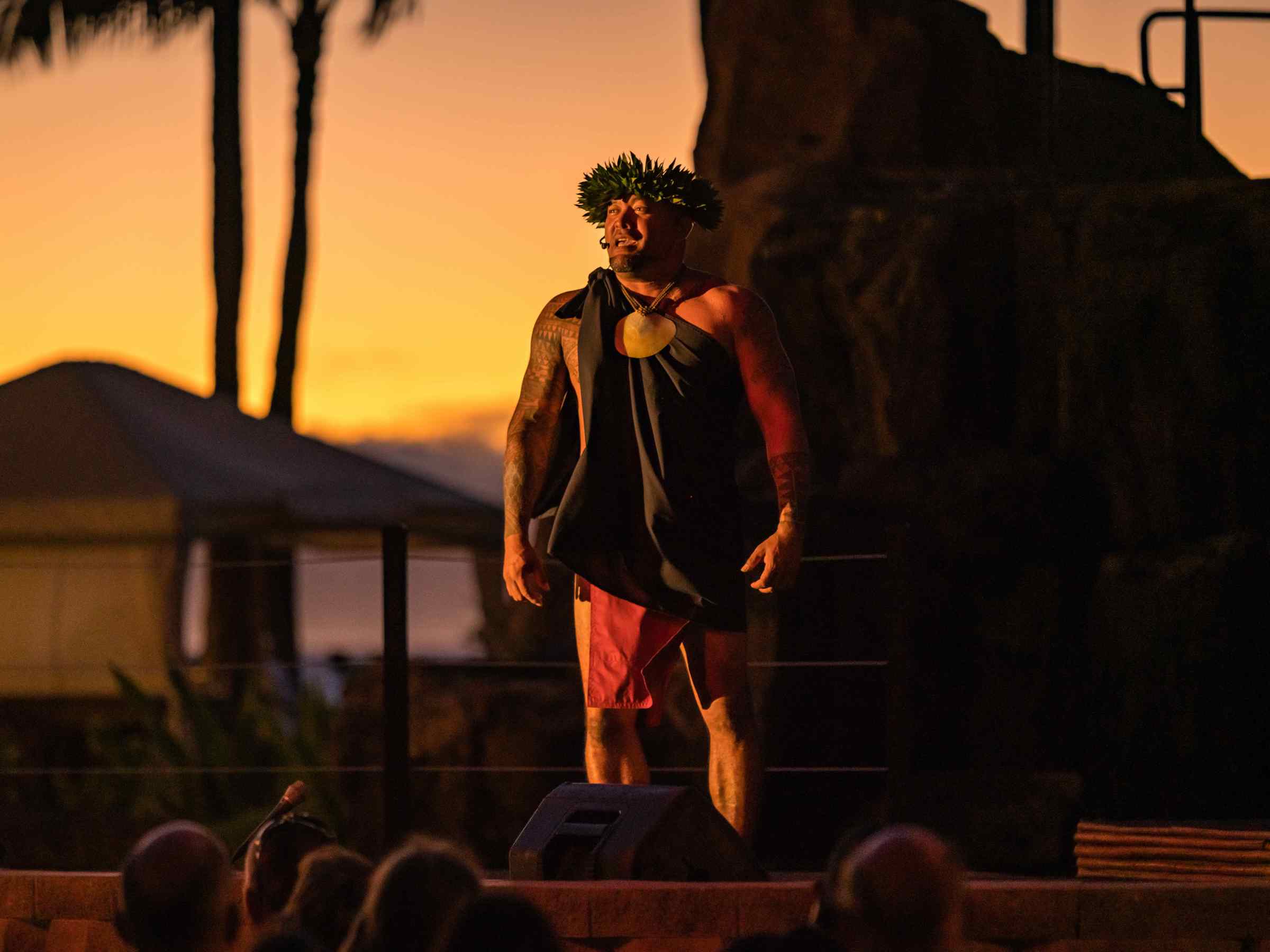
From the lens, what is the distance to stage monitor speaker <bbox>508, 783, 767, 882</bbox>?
17.1ft

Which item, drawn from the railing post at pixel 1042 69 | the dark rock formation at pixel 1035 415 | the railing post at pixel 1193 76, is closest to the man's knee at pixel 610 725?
the dark rock formation at pixel 1035 415

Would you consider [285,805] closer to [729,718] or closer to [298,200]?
[729,718]

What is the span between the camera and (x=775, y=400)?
5.58 meters

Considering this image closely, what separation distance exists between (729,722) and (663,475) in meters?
0.59

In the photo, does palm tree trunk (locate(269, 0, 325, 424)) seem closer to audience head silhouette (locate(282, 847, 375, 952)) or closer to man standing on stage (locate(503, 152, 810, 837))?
man standing on stage (locate(503, 152, 810, 837))

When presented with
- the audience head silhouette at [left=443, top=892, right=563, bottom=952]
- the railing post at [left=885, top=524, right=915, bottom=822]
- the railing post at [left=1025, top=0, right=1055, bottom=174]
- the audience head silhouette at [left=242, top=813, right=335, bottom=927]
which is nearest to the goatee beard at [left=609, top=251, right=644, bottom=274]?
the railing post at [left=885, top=524, right=915, bottom=822]

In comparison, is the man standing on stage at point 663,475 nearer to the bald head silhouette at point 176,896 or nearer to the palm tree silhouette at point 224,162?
the bald head silhouette at point 176,896

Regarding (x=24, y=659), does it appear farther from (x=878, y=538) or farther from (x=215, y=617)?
(x=878, y=538)

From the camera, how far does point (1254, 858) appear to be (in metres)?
5.66

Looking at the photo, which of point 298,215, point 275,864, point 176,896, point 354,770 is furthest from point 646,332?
point 298,215

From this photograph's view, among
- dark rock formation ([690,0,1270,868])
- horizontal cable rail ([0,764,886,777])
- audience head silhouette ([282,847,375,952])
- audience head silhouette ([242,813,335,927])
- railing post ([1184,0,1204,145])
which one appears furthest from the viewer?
railing post ([1184,0,1204,145])

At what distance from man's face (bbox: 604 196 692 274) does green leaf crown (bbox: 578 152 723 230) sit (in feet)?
0.06

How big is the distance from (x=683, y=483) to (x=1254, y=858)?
1.61m

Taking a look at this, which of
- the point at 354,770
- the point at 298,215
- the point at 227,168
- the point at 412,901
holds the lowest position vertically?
the point at 354,770
